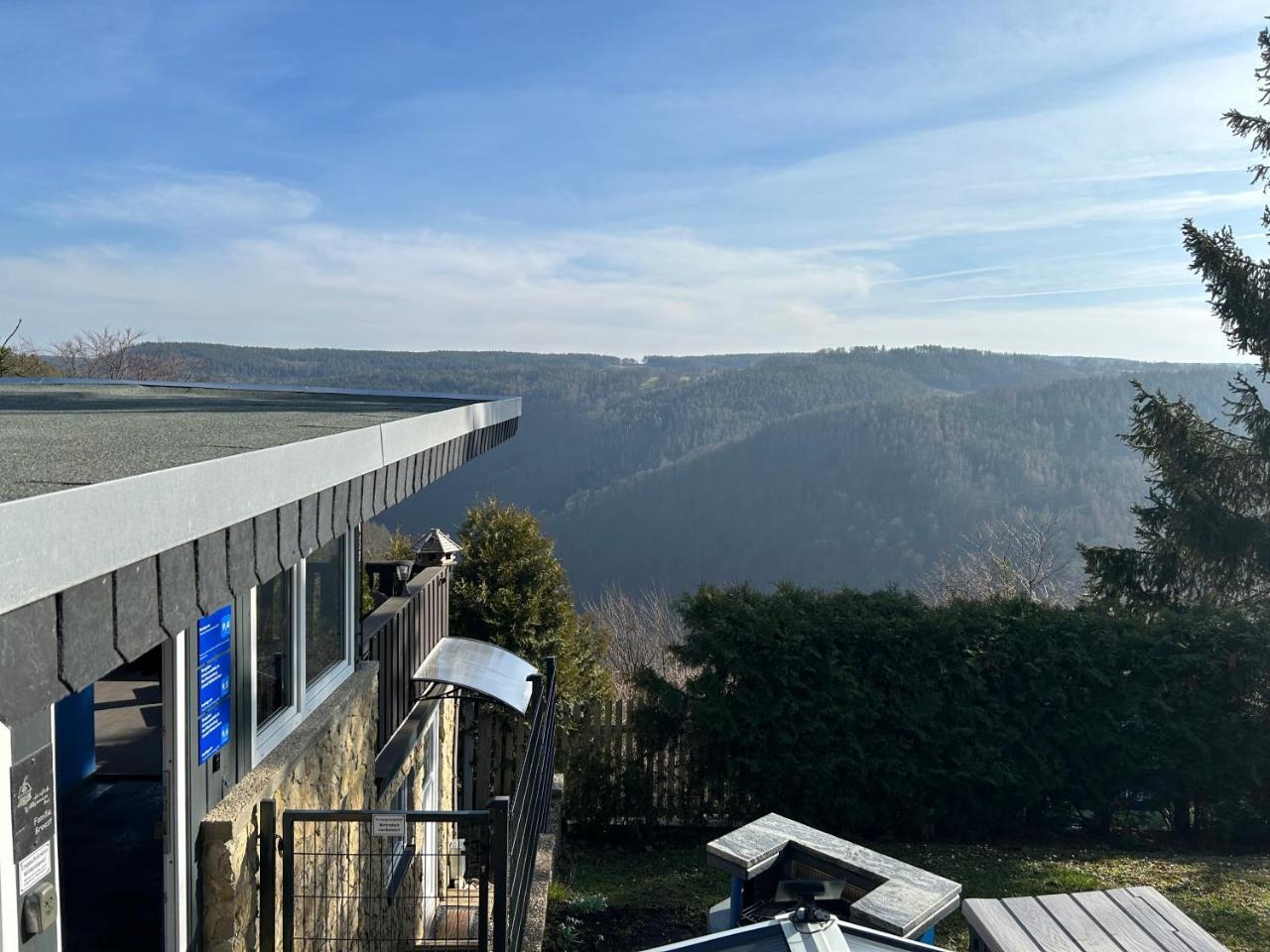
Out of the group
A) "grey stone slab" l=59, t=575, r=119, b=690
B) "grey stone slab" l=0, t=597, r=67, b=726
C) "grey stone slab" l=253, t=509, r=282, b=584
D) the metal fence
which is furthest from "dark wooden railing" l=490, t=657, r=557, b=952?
"grey stone slab" l=0, t=597, r=67, b=726

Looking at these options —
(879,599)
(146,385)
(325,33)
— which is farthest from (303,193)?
(879,599)

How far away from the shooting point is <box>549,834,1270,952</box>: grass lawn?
275 inches

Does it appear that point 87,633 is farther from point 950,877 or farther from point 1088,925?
point 950,877

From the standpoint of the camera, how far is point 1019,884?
324 inches

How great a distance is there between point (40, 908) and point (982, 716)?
29.0ft

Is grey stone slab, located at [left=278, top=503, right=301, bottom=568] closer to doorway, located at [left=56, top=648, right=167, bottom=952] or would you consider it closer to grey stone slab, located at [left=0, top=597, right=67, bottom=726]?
doorway, located at [left=56, top=648, right=167, bottom=952]

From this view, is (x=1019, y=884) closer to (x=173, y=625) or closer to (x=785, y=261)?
(x=173, y=625)

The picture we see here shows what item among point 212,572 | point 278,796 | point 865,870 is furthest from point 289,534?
point 865,870

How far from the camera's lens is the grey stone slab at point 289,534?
112 inches

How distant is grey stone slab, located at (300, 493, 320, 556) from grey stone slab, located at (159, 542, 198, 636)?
2.74ft

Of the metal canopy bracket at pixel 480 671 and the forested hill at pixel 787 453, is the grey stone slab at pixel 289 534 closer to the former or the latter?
the metal canopy bracket at pixel 480 671

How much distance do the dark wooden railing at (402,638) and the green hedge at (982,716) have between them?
2.65 m

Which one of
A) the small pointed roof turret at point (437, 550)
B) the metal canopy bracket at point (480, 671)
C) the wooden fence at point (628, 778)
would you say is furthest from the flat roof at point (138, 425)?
the wooden fence at point (628, 778)

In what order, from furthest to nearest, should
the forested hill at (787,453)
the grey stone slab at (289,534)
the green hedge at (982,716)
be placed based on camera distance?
the forested hill at (787,453) < the green hedge at (982,716) < the grey stone slab at (289,534)
